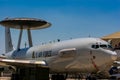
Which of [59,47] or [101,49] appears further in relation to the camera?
[59,47]

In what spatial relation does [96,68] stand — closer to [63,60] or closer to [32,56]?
[63,60]

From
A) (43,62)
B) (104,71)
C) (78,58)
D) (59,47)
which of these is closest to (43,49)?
(43,62)

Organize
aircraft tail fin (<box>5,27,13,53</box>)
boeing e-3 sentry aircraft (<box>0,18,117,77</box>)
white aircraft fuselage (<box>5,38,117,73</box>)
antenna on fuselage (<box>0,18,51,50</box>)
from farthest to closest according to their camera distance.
Result: antenna on fuselage (<box>0,18,51,50</box>)
aircraft tail fin (<box>5,27,13,53</box>)
boeing e-3 sentry aircraft (<box>0,18,117,77</box>)
white aircraft fuselage (<box>5,38,117,73</box>)

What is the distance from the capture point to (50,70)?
134ft

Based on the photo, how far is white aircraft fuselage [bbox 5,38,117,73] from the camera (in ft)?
107

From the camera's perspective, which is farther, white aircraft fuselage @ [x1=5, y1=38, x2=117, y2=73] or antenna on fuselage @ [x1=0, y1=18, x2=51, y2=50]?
antenna on fuselage @ [x1=0, y1=18, x2=51, y2=50]

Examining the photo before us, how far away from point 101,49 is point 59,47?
6898 millimetres

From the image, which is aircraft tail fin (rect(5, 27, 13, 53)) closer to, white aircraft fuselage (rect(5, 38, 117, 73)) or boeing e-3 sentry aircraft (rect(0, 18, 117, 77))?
boeing e-3 sentry aircraft (rect(0, 18, 117, 77))

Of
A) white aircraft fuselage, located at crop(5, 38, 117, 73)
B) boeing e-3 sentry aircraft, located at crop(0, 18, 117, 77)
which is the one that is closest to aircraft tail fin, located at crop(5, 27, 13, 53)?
boeing e-3 sentry aircraft, located at crop(0, 18, 117, 77)

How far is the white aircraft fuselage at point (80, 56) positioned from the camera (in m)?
32.5

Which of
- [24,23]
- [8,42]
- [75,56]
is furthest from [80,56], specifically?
[24,23]

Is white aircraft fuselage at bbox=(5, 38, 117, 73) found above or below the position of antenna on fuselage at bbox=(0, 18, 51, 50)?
below

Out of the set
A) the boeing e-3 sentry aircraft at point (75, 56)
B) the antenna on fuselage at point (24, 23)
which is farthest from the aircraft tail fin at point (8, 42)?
the boeing e-3 sentry aircraft at point (75, 56)

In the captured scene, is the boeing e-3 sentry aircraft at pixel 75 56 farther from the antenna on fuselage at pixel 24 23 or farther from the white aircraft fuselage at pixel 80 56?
the antenna on fuselage at pixel 24 23
